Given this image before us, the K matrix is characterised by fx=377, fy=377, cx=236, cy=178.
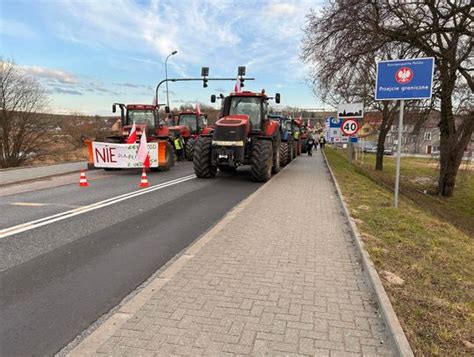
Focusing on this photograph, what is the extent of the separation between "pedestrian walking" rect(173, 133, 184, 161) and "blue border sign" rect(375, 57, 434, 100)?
13.2m

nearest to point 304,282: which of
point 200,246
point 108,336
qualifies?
point 200,246

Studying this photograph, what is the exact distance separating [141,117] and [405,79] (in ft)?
41.4

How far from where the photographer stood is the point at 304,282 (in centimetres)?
434

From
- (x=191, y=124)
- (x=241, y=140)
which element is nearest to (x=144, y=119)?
(x=191, y=124)

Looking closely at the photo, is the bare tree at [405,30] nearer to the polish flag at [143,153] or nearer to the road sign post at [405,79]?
the road sign post at [405,79]

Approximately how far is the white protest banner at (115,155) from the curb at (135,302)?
30.9ft

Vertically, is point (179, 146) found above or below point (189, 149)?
above

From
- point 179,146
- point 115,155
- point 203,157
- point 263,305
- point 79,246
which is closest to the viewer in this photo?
point 263,305

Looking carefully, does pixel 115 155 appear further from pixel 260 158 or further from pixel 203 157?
pixel 260 158

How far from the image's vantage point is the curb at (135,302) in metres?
3.03

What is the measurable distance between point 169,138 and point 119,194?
343 inches

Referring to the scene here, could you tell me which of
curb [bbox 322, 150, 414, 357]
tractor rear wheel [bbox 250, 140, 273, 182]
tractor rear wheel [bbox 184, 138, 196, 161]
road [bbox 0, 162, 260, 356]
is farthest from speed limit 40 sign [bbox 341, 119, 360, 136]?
curb [bbox 322, 150, 414, 357]

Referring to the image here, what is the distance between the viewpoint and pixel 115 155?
15.1m

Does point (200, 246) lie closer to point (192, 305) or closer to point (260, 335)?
point (192, 305)
